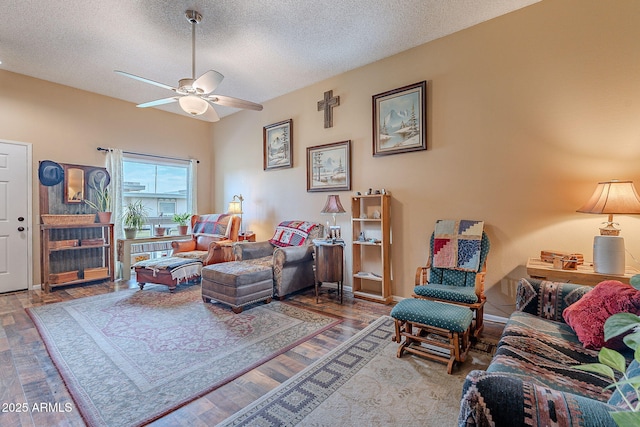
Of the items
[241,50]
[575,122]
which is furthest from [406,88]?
[241,50]

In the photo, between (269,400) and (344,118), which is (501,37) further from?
(269,400)

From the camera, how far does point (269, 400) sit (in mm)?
1814

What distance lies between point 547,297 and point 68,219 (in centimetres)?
593

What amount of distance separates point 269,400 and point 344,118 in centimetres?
353

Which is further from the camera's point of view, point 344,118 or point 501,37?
point 344,118

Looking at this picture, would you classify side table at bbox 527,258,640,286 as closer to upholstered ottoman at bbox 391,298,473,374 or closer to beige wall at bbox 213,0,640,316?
beige wall at bbox 213,0,640,316

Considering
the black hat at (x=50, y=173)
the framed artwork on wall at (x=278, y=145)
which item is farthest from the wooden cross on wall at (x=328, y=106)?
the black hat at (x=50, y=173)

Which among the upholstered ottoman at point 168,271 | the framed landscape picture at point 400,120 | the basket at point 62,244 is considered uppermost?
the framed landscape picture at point 400,120

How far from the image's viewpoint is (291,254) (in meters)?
3.75

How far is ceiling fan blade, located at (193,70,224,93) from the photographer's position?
2.74 metres

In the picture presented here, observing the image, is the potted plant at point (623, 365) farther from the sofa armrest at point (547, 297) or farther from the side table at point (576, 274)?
the side table at point (576, 274)

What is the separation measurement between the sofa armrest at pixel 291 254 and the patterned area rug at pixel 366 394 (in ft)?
4.91

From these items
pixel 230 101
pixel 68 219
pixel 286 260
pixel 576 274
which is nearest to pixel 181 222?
pixel 68 219

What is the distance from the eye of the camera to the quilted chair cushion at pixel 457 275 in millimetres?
2926
